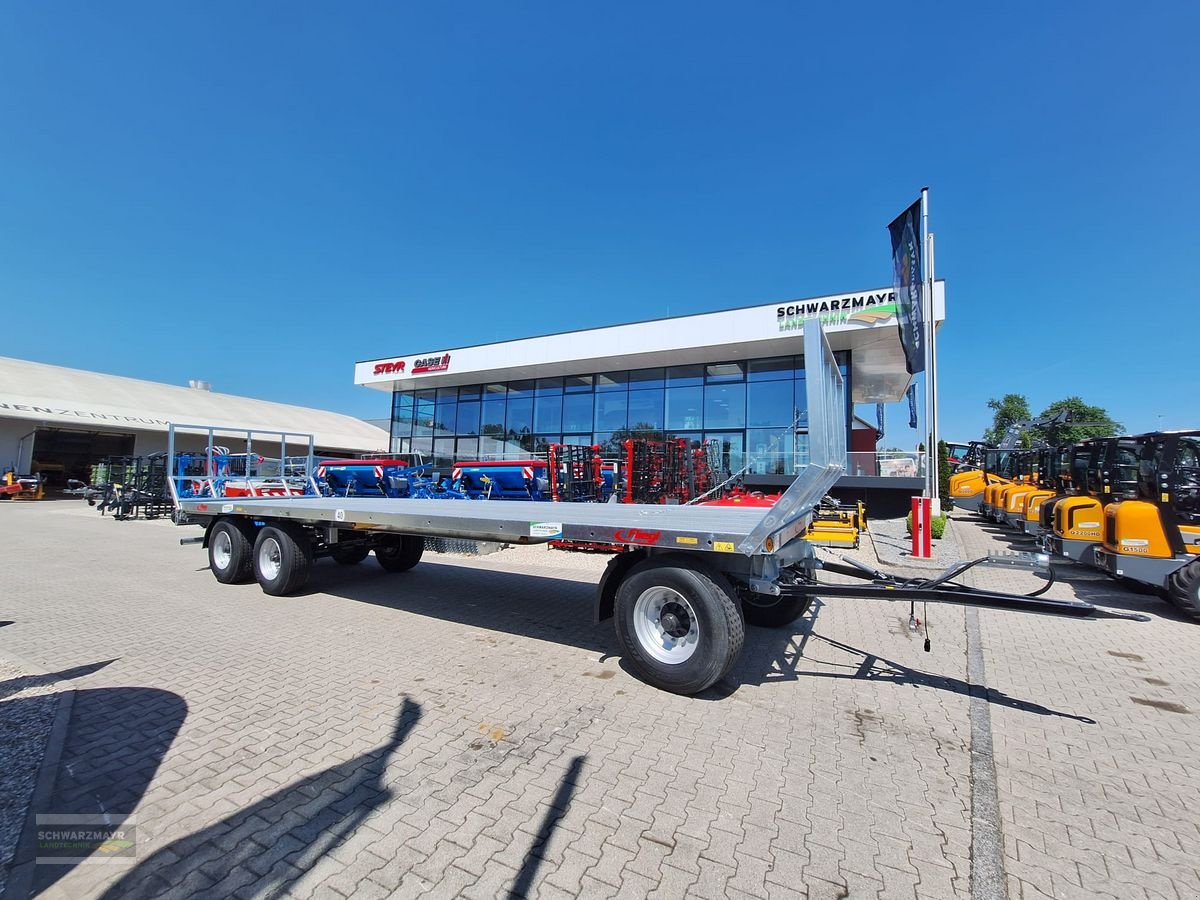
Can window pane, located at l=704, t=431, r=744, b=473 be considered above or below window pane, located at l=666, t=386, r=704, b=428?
below

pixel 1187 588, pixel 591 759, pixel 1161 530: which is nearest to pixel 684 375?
pixel 1161 530

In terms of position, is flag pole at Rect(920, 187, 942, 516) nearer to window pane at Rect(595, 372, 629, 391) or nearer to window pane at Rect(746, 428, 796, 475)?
window pane at Rect(746, 428, 796, 475)

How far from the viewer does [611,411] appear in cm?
2175

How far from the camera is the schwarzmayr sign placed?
1590 cm

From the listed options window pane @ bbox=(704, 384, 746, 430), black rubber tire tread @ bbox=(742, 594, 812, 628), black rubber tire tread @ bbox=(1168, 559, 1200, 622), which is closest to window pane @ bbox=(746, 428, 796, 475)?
window pane @ bbox=(704, 384, 746, 430)

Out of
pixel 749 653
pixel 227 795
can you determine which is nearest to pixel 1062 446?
pixel 749 653

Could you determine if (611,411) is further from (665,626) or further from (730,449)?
(665,626)

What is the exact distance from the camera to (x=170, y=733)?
3463 mm

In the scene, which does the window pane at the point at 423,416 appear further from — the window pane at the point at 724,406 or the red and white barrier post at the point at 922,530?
the red and white barrier post at the point at 922,530

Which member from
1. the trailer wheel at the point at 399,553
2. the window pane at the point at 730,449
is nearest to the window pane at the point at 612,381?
the window pane at the point at 730,449

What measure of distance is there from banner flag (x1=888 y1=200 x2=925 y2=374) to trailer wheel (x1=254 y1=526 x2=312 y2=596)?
50.2 ft

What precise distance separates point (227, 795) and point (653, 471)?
1295cm

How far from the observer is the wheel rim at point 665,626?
4.11 metres

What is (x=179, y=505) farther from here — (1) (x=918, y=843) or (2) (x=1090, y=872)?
(2) (x=1090, y=872)
